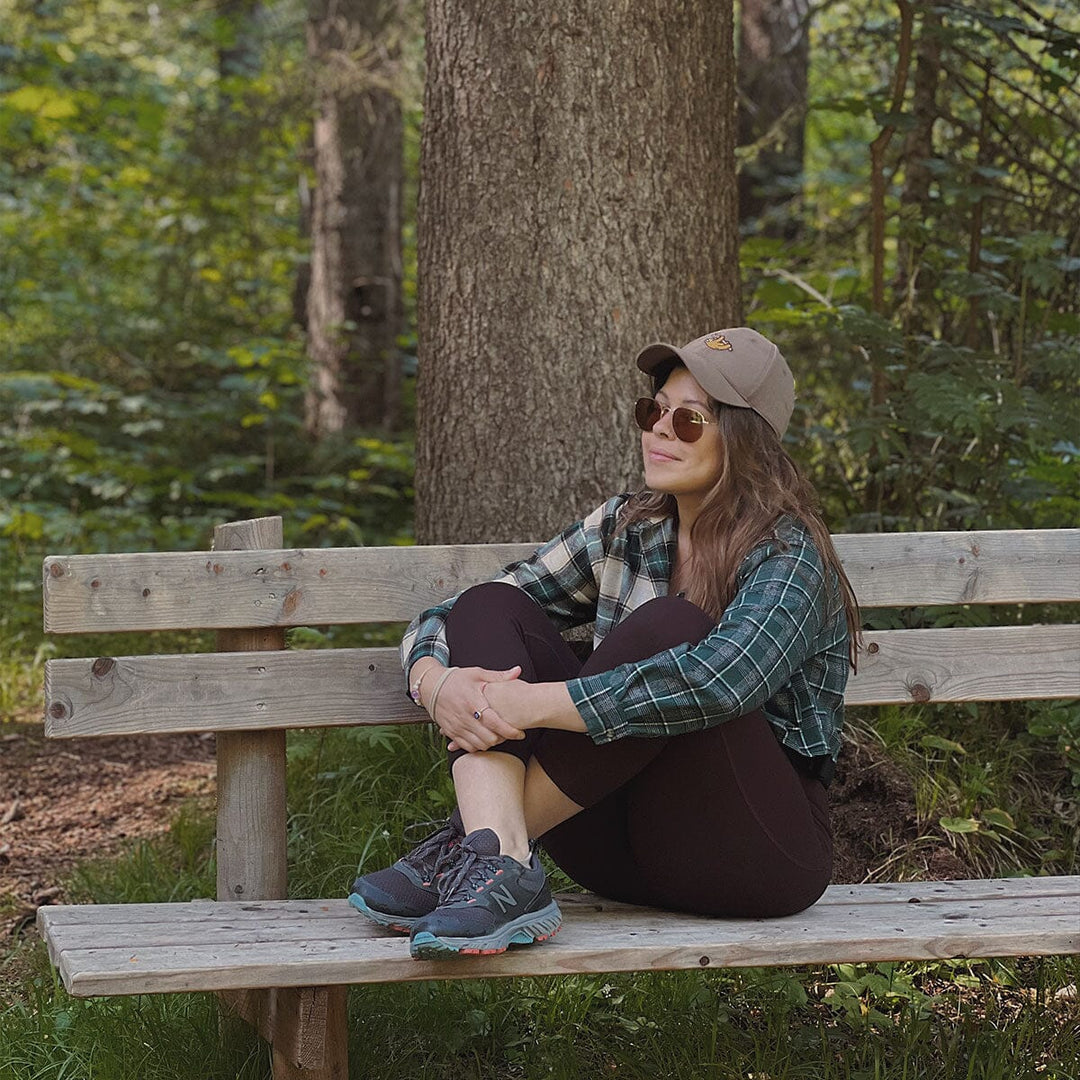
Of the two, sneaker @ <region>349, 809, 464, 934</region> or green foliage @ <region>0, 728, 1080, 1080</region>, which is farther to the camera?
green foliage @ <region>0, 728, 1080, 1080</region>

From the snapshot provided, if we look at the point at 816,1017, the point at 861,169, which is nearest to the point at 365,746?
the point at 816,1017

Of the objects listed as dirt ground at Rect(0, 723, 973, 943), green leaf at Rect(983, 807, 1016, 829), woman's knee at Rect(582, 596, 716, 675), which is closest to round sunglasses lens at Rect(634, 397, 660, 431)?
woman's knee at Rect(582, 596, 716, 675)

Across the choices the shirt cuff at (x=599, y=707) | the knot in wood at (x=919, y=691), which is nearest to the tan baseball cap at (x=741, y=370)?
the shirt cuff at (x=599, y=707)

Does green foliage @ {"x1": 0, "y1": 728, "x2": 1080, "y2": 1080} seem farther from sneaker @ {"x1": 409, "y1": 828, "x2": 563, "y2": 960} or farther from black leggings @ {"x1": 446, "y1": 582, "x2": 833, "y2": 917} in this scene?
sneaker @ {"x1": 409, "y1": 828, "x2": 563, "y2": 960}

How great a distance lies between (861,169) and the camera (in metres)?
10.3

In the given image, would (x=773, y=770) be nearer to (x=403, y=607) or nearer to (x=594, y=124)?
(x=403, y=607)

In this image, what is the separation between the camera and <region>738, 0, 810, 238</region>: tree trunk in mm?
8398

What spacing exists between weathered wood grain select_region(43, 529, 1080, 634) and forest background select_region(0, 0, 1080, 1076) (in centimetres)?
70

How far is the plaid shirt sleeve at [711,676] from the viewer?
7.61 feet

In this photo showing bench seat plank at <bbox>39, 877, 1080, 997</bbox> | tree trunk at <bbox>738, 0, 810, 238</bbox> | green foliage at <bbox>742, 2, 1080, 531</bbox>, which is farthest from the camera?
tree trunk at <bbox>738, 0, 810, 238</bbox>

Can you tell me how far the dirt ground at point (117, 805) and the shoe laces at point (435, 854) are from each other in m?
1.39

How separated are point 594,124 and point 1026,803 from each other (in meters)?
2.17

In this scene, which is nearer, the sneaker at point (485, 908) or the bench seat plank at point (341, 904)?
the sneaker at point (485, 908)

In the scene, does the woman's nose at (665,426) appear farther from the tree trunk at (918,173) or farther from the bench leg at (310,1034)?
the tree trunk at (918,173)
